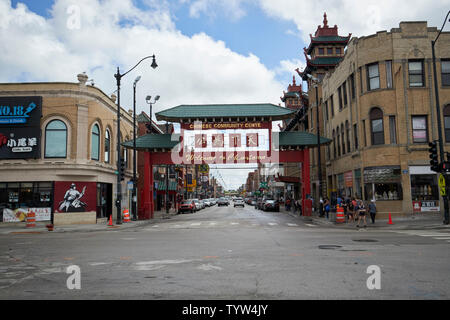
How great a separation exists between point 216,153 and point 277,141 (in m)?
5.65

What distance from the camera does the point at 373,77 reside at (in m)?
28.7

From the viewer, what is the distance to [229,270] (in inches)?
360

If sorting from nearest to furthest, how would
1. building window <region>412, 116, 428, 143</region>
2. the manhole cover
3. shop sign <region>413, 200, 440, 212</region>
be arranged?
1. the manhole cover
2. shop sign <region>413, 200, 440, 212</region>
3. building window <region>412, 116, 428, 143</region>

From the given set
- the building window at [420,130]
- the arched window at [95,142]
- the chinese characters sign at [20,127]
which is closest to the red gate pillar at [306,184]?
the building window at [420,130]

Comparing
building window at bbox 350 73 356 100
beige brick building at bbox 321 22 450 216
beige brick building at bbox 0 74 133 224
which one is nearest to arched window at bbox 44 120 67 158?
beige brick building at bbox 0 74 133 224

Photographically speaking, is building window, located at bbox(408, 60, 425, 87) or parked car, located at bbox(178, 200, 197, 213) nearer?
building window, located at bbox(408, 60, 425, 87)

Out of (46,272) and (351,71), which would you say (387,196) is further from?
(46,272)

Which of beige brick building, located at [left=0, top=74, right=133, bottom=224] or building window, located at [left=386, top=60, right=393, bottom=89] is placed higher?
building window, located at [left=386, top=60, right=393, bottom=89]

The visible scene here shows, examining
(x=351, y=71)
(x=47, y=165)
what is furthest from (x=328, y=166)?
(x=47, y=165)

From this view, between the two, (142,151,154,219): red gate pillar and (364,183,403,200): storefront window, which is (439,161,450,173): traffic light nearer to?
(364,183,403,200): storefront window

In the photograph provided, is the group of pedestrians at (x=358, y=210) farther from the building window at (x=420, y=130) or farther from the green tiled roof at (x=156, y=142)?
the green tiled roof at (x=156, y=142)

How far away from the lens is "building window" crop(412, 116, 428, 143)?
27.4 m

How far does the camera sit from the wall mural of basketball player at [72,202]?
2828 cm

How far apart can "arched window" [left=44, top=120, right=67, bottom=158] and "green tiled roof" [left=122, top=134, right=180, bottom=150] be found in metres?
6.49
